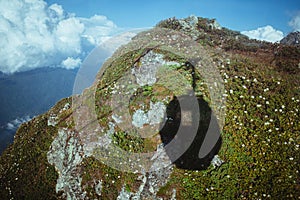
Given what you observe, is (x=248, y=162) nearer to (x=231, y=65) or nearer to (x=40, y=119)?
(x=231, y=65)

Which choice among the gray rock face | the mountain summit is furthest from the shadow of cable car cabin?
the gray rock face

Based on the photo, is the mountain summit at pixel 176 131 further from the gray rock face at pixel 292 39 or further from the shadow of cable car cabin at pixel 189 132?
the gray rock face at pixel 292 39

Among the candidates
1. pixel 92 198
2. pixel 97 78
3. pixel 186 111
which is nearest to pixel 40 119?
pixel 97 78

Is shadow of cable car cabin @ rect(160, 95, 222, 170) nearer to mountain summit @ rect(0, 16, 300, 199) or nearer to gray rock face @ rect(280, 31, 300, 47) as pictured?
mountain summit @ rect(0, 16, 300, 199)

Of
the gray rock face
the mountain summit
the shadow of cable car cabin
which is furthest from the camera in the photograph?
the gray rock face

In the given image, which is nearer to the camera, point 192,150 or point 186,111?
point 192,150

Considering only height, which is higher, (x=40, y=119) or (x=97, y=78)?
(x=97, y=78)

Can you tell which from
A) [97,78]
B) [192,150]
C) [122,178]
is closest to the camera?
[192,150]

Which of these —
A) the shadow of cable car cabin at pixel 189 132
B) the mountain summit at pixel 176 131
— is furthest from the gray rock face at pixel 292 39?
the shadow of cable car cabin at pixel 189 132

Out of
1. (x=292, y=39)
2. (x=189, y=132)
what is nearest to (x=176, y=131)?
(x=189, y=132)
